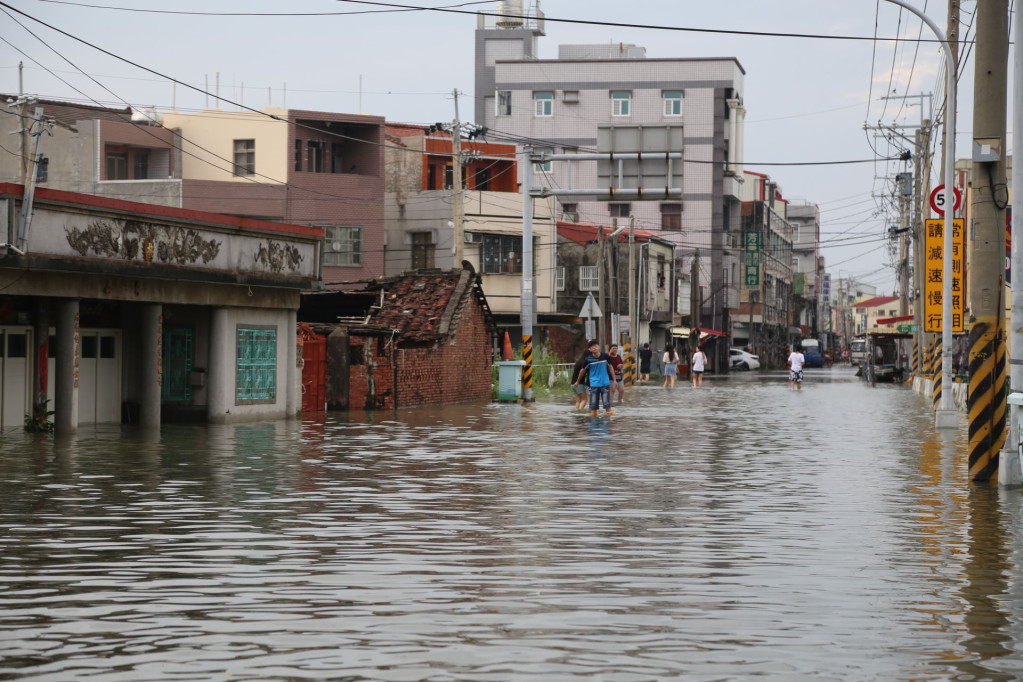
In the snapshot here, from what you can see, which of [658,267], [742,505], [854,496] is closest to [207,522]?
[742,505]

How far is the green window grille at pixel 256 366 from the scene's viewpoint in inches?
1189

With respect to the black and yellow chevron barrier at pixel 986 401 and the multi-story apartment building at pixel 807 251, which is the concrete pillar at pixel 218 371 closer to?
the black and yellow chevron barrier at pixel 986 401

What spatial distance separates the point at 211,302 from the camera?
28.6 m

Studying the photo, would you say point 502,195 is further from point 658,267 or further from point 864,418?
point 864,418

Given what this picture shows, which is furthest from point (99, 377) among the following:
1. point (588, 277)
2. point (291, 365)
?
point (588, 277)

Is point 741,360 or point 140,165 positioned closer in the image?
point 140,165

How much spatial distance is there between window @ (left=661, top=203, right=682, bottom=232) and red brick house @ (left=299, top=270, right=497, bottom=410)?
50433 millimetres

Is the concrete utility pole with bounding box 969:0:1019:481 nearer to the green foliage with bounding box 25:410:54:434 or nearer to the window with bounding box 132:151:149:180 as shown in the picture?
the green foliage with bounding box 25:410:54:434

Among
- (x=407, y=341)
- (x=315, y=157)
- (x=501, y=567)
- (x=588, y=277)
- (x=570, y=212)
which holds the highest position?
(x=570, y=212)

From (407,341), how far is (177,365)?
35.8 ft

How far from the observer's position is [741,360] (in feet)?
330

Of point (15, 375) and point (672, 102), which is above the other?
point (672, 102)

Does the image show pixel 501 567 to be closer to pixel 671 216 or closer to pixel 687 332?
pixel 687 332

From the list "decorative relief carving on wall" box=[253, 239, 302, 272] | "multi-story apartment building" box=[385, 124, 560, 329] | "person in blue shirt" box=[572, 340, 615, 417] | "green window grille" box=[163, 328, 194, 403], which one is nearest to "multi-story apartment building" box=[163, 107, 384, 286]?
"multi-story apartment building" box=[385, 124, 560, 329]
